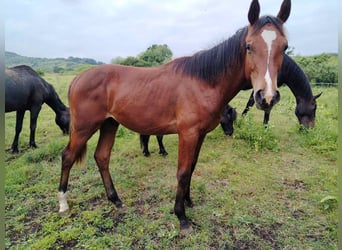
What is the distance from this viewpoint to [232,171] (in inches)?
173

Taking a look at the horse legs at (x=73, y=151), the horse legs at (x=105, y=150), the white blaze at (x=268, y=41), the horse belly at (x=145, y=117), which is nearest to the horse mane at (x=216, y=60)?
the white blaze at (x=268, y=41)

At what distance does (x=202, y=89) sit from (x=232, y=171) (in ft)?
6.97

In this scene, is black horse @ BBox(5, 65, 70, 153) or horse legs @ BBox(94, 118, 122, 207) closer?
horse legs @ BBox(94, 118, 122, 207)

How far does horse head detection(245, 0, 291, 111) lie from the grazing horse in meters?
3.57

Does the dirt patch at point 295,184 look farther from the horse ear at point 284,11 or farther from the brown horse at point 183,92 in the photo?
the horse ear at point 284,11

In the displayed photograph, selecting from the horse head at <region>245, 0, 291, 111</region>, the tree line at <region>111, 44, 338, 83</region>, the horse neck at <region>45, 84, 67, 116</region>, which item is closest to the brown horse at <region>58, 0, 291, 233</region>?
the horse head at <region>245, 0, 291, 111</region>

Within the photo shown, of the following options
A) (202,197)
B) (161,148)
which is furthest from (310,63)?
(202,197)

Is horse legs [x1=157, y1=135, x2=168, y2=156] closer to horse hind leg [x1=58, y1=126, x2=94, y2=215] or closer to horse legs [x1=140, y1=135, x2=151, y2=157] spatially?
horse legs [x1=140, y1=135, x2=151, y2=157]

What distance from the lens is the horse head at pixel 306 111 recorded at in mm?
5965

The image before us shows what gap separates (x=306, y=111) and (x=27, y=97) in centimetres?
656

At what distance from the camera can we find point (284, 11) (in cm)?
237

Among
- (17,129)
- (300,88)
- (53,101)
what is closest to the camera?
(300,88)

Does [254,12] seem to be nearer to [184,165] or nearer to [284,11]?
[284,11]

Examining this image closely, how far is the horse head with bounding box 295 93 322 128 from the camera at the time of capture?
5965mm
